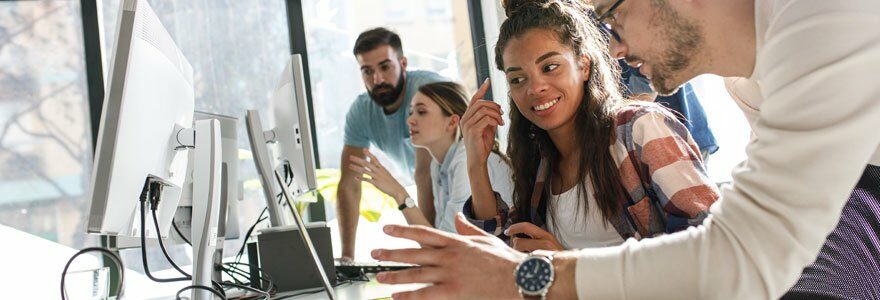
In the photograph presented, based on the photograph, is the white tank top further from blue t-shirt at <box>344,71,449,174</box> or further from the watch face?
blue t-shirt at <box>344,71,449,174</box>

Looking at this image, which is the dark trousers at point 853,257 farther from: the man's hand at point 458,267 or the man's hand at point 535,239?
the man's hand at point 535,239

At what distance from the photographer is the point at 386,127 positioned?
13.4 ft

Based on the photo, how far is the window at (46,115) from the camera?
4215mm

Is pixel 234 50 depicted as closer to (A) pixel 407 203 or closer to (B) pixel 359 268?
(A) pixel 407 203

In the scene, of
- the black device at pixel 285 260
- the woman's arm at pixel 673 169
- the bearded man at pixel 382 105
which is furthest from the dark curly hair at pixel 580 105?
the bearded man at pixel 382 105

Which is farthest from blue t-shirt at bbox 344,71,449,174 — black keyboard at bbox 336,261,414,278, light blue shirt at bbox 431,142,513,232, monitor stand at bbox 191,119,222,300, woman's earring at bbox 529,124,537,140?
monitor stand at bbox 191,119,222,300

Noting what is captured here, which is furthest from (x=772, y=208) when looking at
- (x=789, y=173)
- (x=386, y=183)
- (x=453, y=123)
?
(x=453, y=123)

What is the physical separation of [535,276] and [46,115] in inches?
164

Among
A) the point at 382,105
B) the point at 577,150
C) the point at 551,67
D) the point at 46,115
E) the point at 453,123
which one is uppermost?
the point at 46,115

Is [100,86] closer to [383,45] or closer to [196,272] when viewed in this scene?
[383,45]

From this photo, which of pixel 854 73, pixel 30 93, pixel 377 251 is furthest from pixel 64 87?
pixel 854 73

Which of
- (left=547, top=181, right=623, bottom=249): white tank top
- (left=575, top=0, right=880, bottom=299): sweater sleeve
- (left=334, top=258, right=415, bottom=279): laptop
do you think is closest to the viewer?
(left=575, top=0, right=880, bottom=299): sweater sleeve

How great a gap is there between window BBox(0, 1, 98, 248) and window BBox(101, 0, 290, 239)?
1.17 ft

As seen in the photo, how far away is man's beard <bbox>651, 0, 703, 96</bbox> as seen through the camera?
104cm
